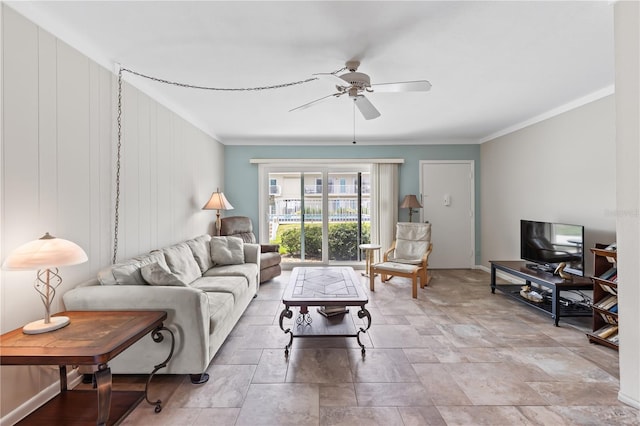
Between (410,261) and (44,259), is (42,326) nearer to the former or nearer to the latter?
(44,259)

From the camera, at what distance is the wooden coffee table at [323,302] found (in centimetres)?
261

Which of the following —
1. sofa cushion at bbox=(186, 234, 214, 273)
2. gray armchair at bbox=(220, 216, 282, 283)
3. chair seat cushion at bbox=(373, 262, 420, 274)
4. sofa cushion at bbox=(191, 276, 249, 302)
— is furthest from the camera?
gray armchair at bbox=(220, 216, 282, 283)

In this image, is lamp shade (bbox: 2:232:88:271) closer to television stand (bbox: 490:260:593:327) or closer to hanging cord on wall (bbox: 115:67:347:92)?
hanging cord on wall (bbox: 115:67:347:92)

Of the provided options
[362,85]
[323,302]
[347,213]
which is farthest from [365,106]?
[347,213]

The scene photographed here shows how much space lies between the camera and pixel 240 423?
A: 1.80 metres

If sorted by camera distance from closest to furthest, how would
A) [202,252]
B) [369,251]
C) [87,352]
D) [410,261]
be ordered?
1. [87,352]
2. [202,252]
3. [410,261]
4. [369,251]

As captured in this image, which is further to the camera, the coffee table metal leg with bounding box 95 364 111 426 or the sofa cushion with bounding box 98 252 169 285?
the sofa cushion with bounding box 98 252 169 285

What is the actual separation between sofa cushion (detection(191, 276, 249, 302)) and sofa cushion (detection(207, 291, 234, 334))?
0.09 meters

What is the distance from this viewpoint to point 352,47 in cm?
233

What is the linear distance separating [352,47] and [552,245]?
336cm

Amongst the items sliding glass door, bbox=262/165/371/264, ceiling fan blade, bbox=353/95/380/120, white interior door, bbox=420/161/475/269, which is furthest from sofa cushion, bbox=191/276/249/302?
white interior door, bbox=420/161/475/269

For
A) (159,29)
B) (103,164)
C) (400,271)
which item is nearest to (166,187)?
(103,164)

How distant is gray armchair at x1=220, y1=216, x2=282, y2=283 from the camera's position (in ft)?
15.9

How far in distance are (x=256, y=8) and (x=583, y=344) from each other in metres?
3.88
